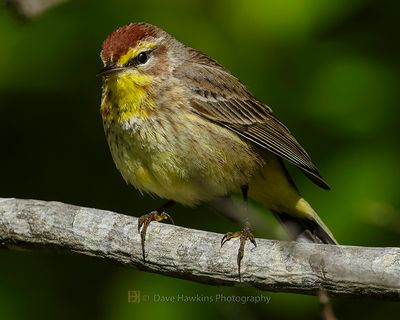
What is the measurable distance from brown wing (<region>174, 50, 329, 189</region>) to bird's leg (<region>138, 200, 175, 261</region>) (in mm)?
635

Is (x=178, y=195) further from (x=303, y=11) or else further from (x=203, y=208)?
(x=303, y=11)

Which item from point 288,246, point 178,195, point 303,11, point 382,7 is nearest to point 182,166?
point 178,195

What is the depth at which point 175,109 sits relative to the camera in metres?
5.79

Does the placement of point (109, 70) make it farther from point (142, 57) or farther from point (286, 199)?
point (286, 199)

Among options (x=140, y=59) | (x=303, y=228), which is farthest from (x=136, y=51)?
(x=303, y=228)

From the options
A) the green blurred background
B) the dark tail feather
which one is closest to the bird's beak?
the green blurred background

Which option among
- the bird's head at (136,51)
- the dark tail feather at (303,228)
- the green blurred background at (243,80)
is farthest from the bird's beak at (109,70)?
the dark tail feather at (303,228)

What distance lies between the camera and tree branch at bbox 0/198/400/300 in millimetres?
4688

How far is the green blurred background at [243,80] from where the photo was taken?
19.8 feet

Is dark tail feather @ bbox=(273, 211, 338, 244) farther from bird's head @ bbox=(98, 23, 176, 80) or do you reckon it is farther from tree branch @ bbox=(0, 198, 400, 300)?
bird's head @ bbox=(98, 23, 176, 80)

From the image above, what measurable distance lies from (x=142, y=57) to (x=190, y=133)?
22.7 inches

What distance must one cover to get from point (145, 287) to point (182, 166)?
901mm

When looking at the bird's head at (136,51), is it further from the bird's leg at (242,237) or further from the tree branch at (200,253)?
the bird's leg at (242,237)

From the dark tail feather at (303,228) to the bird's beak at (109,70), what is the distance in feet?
4.87
